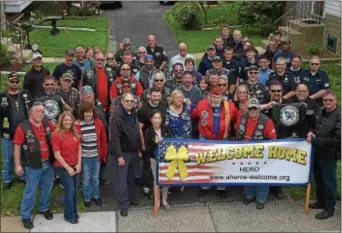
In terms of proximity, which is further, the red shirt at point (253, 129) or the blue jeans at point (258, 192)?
the blue jeans at point (258, 192)

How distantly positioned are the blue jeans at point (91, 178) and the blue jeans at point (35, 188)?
514 mm

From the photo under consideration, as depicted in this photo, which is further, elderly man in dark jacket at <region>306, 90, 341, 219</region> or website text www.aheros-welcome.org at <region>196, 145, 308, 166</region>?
website text www.aheros-welcome.org at <region>196, 145, 308, 166</region>

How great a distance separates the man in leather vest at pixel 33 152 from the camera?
6.82 m

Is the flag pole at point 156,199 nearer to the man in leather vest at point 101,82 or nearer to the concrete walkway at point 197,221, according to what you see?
the concrete walkway at point 197,221

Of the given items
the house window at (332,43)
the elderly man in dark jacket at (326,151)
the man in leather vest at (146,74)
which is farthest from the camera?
the house window at (332,43)

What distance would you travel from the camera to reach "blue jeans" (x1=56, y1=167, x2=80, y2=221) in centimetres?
705

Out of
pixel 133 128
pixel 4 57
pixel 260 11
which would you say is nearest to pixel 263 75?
pixel 133 128

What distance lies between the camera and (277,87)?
794cm

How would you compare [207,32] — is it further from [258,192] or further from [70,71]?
[258,192]

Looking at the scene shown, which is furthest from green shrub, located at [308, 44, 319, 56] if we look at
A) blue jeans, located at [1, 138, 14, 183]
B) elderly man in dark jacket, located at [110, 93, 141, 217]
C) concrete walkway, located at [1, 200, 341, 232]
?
blue jeans, located at [1, 138, 14, 183]

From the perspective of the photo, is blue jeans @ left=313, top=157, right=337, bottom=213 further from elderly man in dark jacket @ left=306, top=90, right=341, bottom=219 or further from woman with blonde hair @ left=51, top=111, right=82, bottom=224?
woman with blonde hair @ left=51, top=111, right=82, bottom=224

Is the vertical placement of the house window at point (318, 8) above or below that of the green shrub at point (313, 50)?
above

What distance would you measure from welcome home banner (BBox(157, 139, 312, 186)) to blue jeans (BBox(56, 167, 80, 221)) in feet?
3.99

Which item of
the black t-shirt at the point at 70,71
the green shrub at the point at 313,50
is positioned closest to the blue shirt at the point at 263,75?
the black t-shirt at the point at 70,71
